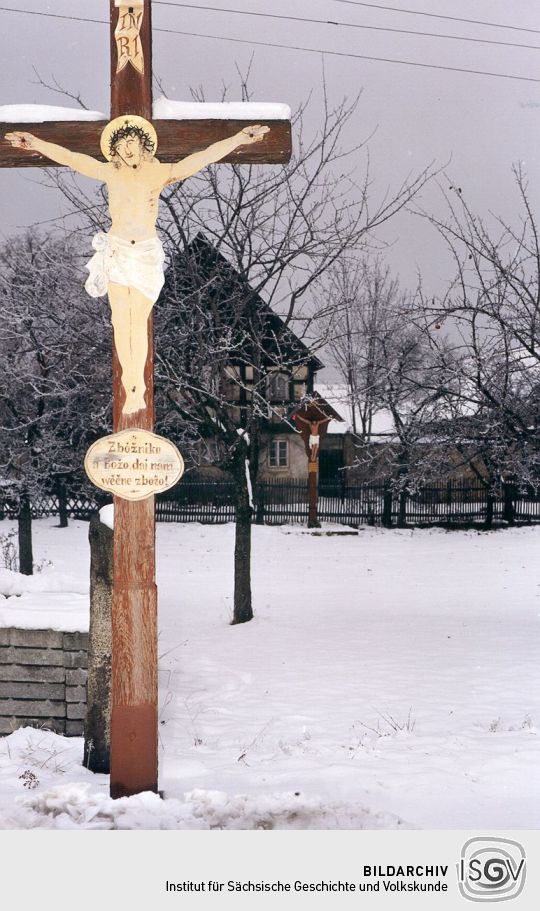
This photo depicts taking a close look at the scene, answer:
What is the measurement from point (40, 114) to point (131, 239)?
0.83m

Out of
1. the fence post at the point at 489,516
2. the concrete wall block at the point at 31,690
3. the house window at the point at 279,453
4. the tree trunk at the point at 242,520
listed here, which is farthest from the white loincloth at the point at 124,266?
the house window at the point at 279,453

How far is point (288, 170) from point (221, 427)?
10.6 ft

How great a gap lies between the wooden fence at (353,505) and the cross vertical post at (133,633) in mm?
18737

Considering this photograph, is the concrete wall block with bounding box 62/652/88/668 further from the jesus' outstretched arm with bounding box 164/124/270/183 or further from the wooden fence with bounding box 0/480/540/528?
the wooden fence with bounding box 0/480/540/528

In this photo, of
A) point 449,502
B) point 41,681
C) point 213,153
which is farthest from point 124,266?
point 449,502

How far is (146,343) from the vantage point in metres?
3.88

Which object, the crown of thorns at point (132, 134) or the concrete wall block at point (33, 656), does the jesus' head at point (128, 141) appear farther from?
the concrete wall block at point (33, 656)

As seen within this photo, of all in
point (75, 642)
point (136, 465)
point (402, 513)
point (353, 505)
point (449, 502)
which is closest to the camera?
point (136, 465)

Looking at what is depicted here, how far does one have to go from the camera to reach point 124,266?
3.83m

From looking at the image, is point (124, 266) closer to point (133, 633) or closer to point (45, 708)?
point (133, 633)

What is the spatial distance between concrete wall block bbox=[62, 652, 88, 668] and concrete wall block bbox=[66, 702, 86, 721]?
9.4 inches

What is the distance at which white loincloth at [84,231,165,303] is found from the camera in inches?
151

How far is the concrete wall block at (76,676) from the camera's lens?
516 cm

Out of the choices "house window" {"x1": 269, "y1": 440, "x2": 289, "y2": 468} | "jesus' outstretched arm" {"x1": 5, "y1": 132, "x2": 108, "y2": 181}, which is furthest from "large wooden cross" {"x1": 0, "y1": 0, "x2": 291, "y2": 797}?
"house window" {"x1": 269, "y1": 440, "x2": 289, "y2": 468}
